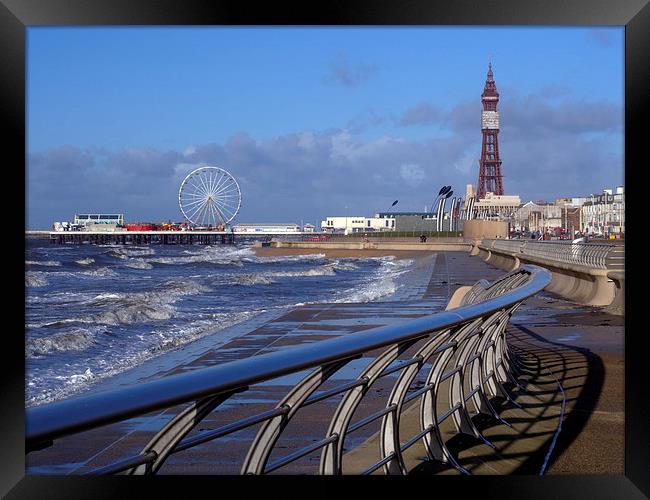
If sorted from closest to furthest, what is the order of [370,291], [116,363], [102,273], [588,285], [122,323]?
1. [116,363]
2. [588,285]
3. [122,323]
4. [370,291]
5. [102,273]

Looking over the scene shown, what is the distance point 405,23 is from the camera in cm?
388

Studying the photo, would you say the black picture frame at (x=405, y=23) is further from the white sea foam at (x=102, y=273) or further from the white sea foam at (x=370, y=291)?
the white sea foam at (x=102, y=273)

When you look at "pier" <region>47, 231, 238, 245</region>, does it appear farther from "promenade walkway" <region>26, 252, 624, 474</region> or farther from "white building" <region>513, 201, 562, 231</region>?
"promenade walkway" <region>26, 252, 624, 474</region>

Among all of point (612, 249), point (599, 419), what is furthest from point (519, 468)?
point (612, 249)

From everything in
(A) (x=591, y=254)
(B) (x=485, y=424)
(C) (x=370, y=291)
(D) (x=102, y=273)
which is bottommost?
(D) (x=102, y=273)

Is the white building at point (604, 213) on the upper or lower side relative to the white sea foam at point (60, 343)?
upper

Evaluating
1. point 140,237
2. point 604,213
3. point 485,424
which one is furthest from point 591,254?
point 140,237

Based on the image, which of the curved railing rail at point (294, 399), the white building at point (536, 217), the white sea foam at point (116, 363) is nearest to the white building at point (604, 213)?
the white building at point (536, 217)

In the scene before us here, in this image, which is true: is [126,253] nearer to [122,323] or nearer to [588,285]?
[122,323]

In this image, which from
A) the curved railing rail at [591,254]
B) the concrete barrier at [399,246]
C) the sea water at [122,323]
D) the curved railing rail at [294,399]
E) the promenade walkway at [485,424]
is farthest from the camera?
the concrete barrier at [399,246]

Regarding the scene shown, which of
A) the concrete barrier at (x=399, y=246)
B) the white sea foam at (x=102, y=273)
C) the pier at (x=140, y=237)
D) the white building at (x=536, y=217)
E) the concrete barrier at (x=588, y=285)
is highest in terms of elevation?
Result: the white building at (x=536, y=217)

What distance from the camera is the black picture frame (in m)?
3.47

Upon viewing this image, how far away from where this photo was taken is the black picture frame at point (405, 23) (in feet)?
11.4

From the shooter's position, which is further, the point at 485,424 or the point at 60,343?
the point at 60,343
